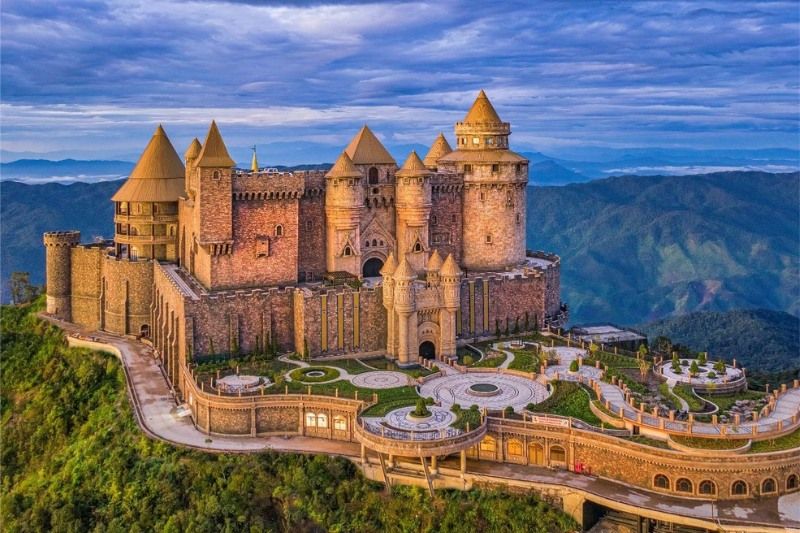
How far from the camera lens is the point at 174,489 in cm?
4075

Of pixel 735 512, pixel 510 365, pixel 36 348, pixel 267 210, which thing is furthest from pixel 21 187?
pixel 735 512

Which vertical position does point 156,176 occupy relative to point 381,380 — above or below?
above

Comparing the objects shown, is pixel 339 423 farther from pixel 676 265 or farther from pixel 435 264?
pixel 676 265

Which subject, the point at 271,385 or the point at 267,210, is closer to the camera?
the point at 271,385

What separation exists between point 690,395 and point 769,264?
146748mm

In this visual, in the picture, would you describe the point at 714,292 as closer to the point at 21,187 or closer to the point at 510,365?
the point at 510,365

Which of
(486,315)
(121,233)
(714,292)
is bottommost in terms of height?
(714,292)

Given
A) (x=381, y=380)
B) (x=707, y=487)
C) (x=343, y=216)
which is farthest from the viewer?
(x=343, y=216)

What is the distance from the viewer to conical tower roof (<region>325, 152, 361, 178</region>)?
55.8 meters

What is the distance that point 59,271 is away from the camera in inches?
2559

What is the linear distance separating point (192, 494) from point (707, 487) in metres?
23.2

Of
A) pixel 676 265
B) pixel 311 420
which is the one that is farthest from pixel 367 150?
pixel 676 265

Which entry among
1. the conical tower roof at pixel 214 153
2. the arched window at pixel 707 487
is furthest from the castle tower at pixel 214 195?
the arched window at pixel 707 487

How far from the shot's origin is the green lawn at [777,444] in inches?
1485
